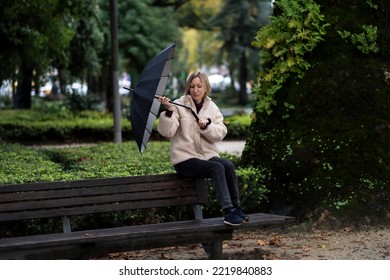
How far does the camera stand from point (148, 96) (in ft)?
22.4

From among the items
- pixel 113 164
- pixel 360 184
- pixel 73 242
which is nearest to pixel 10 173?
pixel 113 164

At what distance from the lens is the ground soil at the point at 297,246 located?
7.53 metres

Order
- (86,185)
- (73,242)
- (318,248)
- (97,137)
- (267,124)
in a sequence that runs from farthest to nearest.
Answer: (97,137)
(267,124)
(318,248)
(86,185)
(73,242)

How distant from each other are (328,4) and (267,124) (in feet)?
5.05

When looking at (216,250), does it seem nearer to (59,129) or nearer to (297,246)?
(297,246)

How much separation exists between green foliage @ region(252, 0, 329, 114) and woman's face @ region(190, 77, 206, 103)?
8.27 ft

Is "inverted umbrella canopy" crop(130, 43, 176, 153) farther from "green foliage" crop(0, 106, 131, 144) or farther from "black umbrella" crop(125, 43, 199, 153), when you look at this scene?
"green foliage" crop(0, 106, 131, 144)

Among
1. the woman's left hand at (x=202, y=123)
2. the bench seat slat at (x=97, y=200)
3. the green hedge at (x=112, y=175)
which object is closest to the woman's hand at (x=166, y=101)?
the woman's left hand at (x=202, y=123)

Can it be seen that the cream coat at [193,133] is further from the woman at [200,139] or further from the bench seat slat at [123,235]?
the bench seat slat at [123,235]

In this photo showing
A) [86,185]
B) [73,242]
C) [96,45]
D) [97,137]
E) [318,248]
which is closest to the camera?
[73,242]

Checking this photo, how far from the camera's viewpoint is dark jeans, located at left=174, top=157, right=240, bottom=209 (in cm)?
692

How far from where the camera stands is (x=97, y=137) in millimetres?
24703

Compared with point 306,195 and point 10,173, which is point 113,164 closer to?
point 10,173

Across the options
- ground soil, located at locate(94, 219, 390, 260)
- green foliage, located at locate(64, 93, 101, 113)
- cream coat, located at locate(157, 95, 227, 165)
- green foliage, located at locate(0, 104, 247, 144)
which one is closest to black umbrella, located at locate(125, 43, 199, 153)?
cream coat, located at locate(157, 95, 227, 165)
